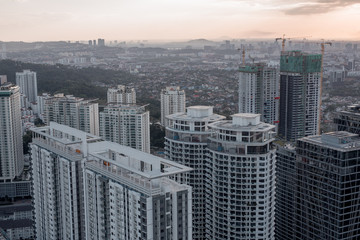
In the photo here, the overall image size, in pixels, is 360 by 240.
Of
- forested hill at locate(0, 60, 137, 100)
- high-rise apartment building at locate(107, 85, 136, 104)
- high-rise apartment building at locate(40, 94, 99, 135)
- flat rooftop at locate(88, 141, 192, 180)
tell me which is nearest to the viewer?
flat rooftop at locate(88, 141, 192, 180)

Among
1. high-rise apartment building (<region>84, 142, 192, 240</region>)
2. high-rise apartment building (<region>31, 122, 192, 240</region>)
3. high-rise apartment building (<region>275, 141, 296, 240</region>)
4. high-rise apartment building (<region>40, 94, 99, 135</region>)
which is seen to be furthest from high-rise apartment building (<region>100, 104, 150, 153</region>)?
high-rise apartment building (<region>84, 142, 192, 240</region>)

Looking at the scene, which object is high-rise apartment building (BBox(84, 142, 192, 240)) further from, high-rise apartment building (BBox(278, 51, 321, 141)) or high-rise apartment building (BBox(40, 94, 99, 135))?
high-rise apartment building (BBox(278, 51, 321, 141))

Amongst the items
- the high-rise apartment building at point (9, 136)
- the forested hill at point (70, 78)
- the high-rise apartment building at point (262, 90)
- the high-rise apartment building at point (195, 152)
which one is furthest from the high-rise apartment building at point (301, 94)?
the forested hill at point (70, 78)

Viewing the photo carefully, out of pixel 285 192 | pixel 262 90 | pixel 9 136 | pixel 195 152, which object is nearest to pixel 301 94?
pixel 262 90

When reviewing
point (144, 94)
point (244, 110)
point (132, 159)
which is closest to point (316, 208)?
point (132, 159)

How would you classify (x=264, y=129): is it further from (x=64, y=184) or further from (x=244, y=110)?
(x=244, y=110)
